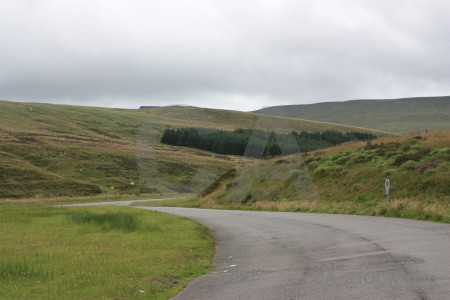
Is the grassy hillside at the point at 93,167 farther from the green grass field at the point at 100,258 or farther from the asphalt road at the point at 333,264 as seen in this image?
the asphalt road at the point at 333,264

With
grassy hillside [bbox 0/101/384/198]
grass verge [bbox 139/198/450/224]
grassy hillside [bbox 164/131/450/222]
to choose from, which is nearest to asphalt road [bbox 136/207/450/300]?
grass verge [bbox 139/198/450/224]

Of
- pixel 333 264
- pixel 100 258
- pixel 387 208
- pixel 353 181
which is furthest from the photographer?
pixel 353 181

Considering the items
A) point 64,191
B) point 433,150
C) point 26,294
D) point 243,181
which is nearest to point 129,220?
point 26,294

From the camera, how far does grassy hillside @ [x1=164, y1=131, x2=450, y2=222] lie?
1137 inches

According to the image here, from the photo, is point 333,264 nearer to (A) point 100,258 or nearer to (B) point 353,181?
(A) point 100,258

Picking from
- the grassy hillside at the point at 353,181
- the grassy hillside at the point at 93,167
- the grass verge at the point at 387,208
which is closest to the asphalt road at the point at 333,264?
the grass verge at the point at 387,208

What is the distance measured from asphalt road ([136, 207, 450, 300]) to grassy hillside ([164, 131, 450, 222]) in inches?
243

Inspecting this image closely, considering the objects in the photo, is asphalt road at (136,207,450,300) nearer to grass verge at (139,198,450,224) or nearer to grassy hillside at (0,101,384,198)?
grass verge at (139,198,450,224)

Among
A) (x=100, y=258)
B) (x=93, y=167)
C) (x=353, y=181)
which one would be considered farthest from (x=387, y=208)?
(x=93, y=167)

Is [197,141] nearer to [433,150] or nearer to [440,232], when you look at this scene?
[433,150]

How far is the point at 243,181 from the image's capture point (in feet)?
171

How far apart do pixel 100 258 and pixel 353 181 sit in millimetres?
26587

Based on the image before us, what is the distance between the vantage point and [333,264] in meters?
11.9

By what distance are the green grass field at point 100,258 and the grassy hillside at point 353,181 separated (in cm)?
1041
